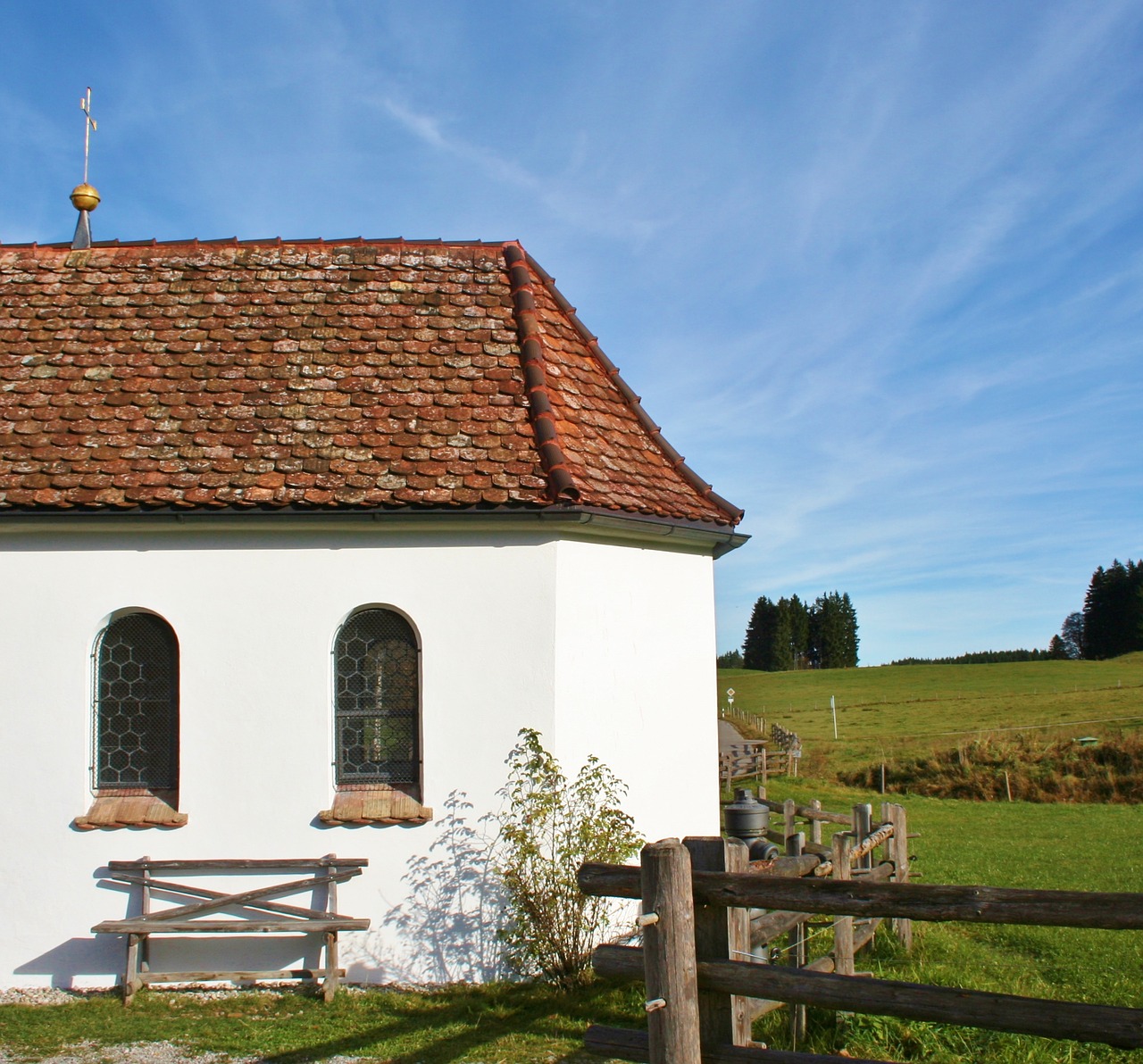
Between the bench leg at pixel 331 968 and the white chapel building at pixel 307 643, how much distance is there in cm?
36

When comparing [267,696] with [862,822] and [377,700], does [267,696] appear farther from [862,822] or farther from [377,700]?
[862,822]

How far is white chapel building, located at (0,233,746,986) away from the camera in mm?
8586

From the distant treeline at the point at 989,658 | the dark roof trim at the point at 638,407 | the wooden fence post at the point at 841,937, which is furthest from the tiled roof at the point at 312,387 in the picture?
the distant treeline at the point at 989,658

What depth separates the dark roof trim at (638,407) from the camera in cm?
1035

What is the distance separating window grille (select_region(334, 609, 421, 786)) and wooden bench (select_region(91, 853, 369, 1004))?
0.81m

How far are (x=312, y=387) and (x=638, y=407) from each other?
350cm

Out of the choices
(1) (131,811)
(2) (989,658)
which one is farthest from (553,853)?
(2) (989,658)

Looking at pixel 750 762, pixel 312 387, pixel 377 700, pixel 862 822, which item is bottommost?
pixel 750 762

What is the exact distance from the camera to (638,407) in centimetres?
1114

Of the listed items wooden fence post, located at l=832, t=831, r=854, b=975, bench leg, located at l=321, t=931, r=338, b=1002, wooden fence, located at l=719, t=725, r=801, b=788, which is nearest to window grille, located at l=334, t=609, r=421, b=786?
bench leg, located at l=321, t=931, r=338, b=1002

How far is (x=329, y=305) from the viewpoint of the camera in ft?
35.9

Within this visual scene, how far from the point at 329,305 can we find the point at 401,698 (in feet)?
15.0

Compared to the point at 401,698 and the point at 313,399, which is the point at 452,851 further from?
the point at 313,399

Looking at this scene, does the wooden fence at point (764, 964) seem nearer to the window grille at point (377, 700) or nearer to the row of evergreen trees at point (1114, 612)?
the window grille at point (377, 700)
